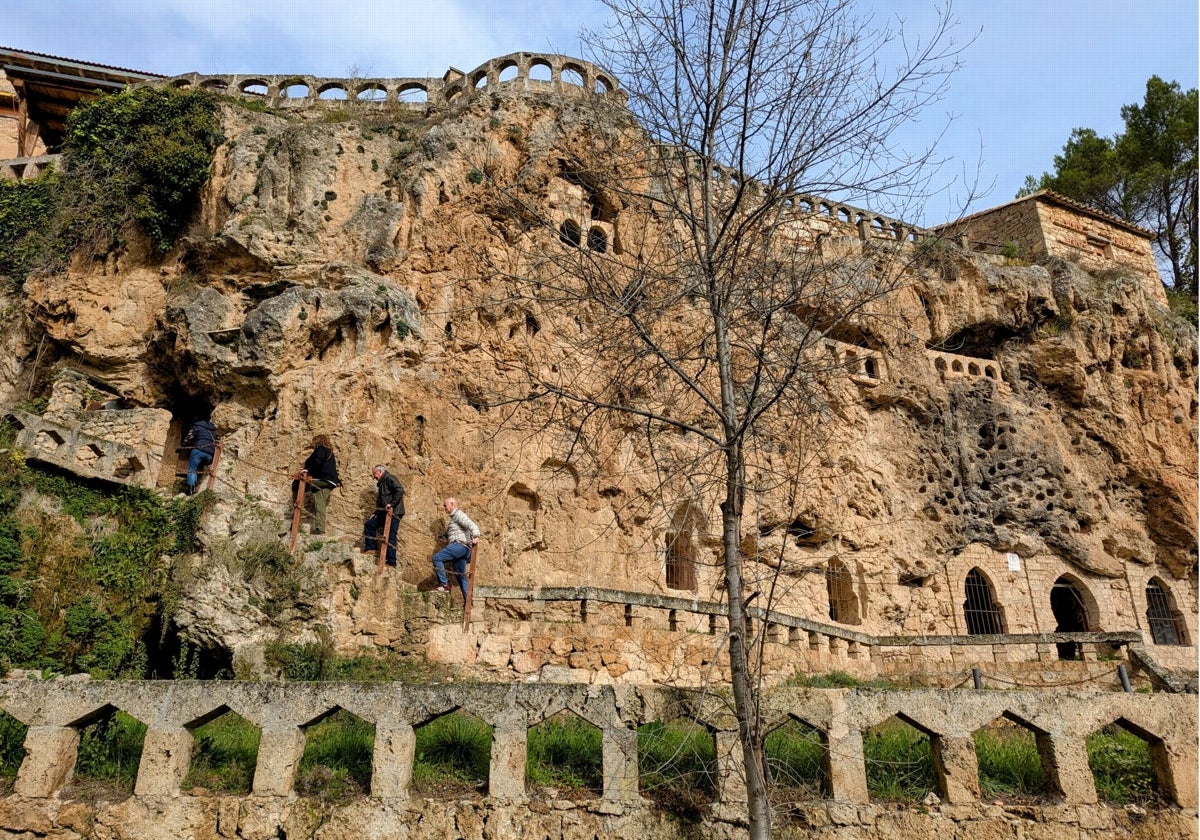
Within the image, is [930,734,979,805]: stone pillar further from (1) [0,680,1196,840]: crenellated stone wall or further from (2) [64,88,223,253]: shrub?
(2) [64,88,223,253]: shrub

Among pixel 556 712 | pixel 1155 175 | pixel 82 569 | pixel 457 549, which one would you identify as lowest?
pixel 556 712

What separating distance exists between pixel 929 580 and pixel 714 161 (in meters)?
15.5

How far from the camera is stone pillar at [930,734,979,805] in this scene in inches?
226

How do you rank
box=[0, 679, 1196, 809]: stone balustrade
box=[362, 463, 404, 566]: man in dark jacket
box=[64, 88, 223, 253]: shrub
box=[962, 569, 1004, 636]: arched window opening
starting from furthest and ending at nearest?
box=[962, 569, 1004, 636]: arched window opening, box=[64, 88, 223, 253]: shrub, box=[362, 463, 404, 566]: man in dark jacket, box=[0, 679, 1196, 809]: stone balustrade

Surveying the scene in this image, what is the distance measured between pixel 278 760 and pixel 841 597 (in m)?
14.6

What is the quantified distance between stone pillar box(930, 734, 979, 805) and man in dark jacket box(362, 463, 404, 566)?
7964mm

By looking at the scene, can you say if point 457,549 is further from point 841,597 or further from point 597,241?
point 841,597

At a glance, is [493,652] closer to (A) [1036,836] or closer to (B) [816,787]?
(B) [816,787]

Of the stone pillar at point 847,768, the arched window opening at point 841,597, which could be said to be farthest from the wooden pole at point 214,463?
the arched window opening at point 841,597

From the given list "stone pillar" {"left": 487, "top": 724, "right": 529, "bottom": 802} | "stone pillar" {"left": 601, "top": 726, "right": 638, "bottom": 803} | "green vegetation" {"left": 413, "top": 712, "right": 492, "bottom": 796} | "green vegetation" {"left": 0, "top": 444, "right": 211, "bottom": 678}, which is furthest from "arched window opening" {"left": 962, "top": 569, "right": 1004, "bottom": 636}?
"green vegetation" {"left": 0, "top": 444, "right": 211, "bottom": 678}

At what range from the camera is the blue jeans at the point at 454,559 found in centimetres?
1096

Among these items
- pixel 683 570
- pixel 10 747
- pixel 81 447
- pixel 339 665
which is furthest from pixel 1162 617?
pixel 81 447

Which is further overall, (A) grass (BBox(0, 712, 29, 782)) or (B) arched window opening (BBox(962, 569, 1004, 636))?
(B) arched window opening (BBox(962, 569, 1004, 636))

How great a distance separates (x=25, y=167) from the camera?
63.4 feet
